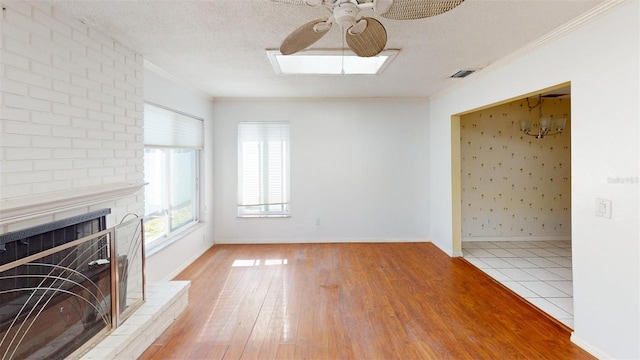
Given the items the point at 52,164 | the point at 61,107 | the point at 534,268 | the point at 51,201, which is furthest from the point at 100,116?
the point at 534,268

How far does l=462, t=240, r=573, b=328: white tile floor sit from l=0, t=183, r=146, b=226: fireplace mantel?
148 inches

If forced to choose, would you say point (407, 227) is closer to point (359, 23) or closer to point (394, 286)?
point (394, 286)

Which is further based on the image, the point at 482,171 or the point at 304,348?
the point at 482,171

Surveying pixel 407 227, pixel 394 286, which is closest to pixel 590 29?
pixel 394 286

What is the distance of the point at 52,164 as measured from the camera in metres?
1.97

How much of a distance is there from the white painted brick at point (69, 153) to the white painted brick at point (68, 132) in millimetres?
105

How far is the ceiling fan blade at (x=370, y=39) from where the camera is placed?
1593 mm

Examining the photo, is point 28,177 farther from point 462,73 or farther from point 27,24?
point 462,73

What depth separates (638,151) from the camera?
183 cm

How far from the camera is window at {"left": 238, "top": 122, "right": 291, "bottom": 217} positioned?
508 centimetres

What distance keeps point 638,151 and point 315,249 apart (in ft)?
12.4

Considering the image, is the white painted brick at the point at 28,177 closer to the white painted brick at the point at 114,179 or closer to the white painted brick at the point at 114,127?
the white painted brick at the point at 114,179

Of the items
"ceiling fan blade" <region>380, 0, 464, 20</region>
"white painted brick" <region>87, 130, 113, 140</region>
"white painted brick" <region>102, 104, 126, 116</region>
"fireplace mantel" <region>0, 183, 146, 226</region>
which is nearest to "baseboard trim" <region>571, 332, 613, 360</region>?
"ceiling fan blade" <region>380, 0, 464, 20</region>

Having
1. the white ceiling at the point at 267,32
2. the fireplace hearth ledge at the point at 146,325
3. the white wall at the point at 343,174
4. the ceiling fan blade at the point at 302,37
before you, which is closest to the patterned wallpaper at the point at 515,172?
the white wall at the point at 343,174
